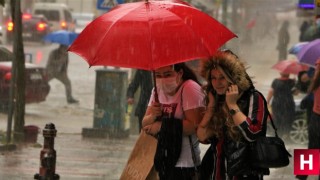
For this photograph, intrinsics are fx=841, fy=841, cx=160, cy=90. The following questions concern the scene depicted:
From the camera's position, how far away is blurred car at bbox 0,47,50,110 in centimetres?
1830

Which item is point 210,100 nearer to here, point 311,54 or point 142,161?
point 142,161

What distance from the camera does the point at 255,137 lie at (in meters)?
5.51

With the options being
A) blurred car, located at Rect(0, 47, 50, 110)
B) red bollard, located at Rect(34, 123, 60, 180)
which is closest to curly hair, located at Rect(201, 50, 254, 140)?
red bollard, located at Rect(34, 123, 60, 180)

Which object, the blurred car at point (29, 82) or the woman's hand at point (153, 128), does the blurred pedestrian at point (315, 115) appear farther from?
the blurred car at point (29, 82)

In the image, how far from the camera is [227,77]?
18.7 ft

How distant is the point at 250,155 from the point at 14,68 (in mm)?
8636

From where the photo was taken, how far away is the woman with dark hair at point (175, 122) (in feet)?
19.6

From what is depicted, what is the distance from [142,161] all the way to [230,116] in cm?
87

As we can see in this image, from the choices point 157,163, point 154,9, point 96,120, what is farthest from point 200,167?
point 96,120

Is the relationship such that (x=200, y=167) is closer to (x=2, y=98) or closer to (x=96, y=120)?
(x=96, y=120)

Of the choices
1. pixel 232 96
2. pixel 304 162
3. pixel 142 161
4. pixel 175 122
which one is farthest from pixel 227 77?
pixel 304 162

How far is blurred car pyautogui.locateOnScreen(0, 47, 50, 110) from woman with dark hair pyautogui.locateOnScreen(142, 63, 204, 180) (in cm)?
1254

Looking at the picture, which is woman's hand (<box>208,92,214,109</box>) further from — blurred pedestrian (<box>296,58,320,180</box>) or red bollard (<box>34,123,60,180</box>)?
blurred pedestrian (<box>296,58,320,180</box>)

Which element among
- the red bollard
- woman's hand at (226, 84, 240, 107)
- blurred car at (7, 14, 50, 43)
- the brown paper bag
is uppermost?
woman's hand at (226, 84, 240, 107)
